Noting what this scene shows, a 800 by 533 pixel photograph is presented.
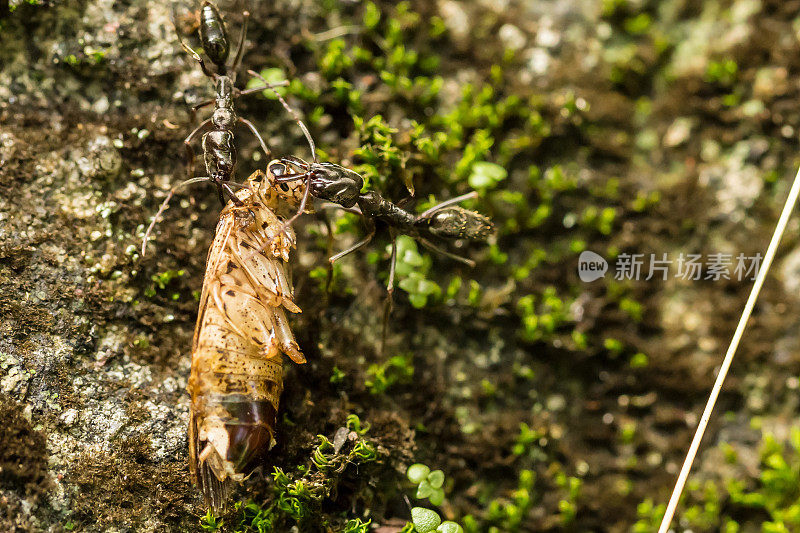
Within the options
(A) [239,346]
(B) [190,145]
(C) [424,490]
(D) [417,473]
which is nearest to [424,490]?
(C) [424,490]

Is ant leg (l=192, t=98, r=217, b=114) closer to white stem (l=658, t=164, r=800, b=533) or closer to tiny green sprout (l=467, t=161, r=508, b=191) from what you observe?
tiny green sprout (l=467, t=161, r=508, b=191)

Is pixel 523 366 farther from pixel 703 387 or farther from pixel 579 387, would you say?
pixel 703 387

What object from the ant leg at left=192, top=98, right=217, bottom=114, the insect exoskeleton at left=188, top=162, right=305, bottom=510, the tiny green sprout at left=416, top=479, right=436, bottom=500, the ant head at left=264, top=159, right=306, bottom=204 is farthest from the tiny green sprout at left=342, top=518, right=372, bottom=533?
the ant leg at left=192, top=98, right=217, bottom=114

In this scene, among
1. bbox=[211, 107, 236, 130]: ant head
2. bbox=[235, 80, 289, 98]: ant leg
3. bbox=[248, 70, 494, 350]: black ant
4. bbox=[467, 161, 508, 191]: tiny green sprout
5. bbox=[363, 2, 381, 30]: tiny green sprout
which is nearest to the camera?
bbox=[248, 70, 494, 350]: black ant

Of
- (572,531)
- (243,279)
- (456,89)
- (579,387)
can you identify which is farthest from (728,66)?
(243,279)

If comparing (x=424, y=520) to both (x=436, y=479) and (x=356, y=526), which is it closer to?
(x=436, y=479)

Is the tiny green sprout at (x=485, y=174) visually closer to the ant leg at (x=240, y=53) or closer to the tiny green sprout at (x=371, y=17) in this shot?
the tiny green sprout at (x=371, y=17)

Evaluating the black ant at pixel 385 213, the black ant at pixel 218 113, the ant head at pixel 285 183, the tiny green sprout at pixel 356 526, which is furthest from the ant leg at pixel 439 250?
the tiny green sprout at pixel 356 526

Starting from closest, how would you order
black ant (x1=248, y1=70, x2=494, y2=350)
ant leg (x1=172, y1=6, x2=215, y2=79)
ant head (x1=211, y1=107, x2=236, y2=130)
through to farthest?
black ant (x1=248, y1=70, x2=494, y2=350)
ant head (x1=211, y1=107, x2=236, y2=130)
ant leg (x1=172, y1=6, x2=215, y2=79)
